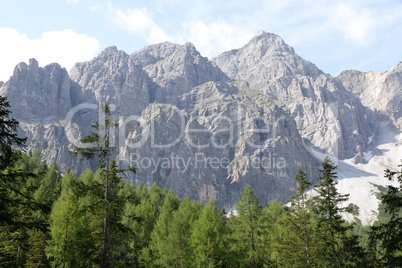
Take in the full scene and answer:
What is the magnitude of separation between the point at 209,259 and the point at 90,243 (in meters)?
20.2

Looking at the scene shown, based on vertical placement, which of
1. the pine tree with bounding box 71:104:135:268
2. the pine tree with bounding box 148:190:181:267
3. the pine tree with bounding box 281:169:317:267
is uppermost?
the pine tree with bounding box 71:104:135:268

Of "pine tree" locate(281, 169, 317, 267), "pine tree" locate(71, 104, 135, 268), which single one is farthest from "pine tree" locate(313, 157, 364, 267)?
"pine tree" locate(71, 104, 135, 268)

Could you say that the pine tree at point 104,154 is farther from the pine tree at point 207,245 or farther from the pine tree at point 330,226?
the pine tree at point 207,245

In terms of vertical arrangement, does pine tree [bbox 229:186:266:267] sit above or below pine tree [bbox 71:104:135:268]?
below

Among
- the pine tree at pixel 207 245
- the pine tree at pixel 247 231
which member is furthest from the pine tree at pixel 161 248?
the pine tree at pixel 247 231

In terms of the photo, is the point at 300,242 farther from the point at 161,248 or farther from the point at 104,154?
the point at 161,248

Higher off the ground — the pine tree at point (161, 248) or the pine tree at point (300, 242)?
the pine tree at point (300, 242)

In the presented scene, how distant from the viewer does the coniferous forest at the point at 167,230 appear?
13.3 m

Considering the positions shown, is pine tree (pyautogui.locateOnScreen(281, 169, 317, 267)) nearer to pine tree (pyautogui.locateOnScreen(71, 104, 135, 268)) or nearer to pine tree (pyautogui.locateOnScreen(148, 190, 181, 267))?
pine tree (pyautogui.locateOnScreen(71, 104, 135, 268))

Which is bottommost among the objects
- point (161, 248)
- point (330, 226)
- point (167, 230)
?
point (161, 248)

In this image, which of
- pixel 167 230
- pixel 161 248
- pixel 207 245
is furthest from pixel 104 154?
pixel 167 230

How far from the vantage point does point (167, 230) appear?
48875mm

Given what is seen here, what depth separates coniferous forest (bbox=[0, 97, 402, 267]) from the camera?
13.3 meters

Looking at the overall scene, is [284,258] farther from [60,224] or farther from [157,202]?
[157,202]
